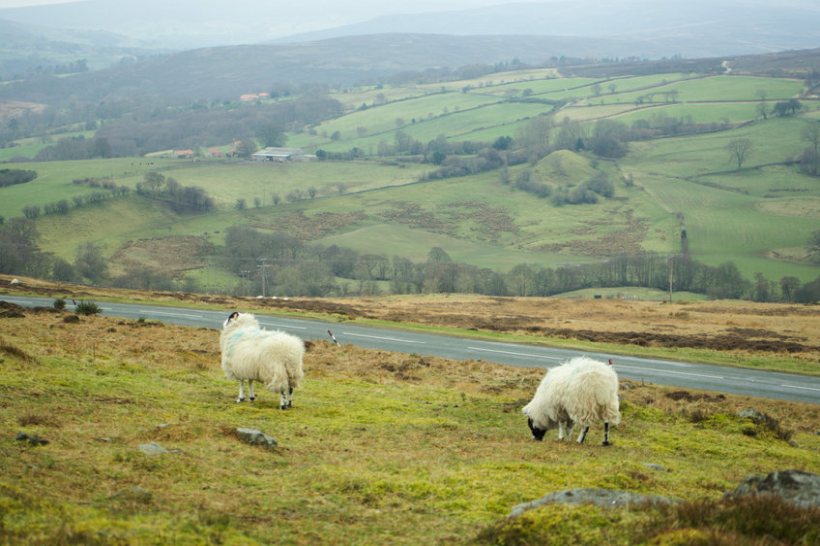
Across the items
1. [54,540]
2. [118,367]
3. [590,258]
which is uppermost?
[54,540]

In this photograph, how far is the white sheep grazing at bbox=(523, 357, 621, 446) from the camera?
21.1 m

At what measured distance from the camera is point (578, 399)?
2112 centimetres

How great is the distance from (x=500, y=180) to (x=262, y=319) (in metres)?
128

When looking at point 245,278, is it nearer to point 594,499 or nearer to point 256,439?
point 256,439

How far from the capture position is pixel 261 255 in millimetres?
122812

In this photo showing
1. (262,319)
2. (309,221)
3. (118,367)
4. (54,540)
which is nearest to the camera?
(54,540)

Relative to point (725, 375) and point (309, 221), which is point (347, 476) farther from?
point (309, 221)

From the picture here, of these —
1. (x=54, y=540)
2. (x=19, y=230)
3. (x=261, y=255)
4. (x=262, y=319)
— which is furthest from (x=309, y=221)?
(x=54, y=540)

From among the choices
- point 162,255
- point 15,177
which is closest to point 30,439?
point 162,255

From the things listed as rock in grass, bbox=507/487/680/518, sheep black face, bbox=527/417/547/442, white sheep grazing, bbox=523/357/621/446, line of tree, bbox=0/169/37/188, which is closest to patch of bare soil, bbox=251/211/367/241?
line of tree, bbox=0/169/37/188

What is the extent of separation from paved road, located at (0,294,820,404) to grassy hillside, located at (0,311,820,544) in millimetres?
5971

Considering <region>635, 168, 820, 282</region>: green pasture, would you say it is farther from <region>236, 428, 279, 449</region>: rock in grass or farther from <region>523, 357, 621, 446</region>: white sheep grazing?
<region>236, 428, 279, 449</region>: rock in grass

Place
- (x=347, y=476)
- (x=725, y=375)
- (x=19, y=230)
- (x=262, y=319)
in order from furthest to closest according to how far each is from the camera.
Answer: (x=19, y=230), (x=262, y=319), (x=725, y=375), (x=347, y=476)

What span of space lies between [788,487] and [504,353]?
33329mm
